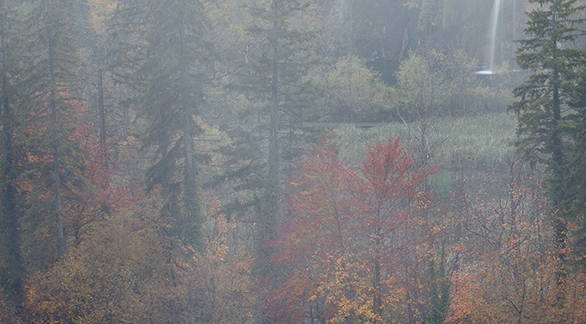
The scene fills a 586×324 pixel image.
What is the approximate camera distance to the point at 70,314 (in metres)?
22.6

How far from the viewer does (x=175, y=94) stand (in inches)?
1027

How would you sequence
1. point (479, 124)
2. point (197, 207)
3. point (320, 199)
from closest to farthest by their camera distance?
point (320, 199) < point (197, 207) < point (479, 124)

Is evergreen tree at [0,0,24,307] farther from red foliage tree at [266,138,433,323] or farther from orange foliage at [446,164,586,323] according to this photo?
orange foliage at [446,164,586,323]

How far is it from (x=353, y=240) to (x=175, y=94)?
1043 cm

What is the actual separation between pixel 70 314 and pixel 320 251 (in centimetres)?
1052

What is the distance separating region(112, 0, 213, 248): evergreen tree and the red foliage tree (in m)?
4.78

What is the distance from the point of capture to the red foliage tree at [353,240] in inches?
886

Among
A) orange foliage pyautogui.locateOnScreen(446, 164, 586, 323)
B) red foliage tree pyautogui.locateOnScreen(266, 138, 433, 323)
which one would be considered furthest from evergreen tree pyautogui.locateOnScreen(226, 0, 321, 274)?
orange foliage pyautogui.locateOnScreen(446, 164, 586, 323)

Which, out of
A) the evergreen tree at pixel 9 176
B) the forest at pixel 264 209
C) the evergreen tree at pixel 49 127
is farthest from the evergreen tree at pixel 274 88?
the evergreen tree at pixel 9 176

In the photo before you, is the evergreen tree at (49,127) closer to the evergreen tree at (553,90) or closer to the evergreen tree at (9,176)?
the evergreen tree at (9,176)

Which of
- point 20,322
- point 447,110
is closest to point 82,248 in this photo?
point 20,322

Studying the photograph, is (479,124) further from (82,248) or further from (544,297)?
(82,248)

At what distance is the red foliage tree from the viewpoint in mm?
22516

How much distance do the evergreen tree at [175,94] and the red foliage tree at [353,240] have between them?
4.78 meters
